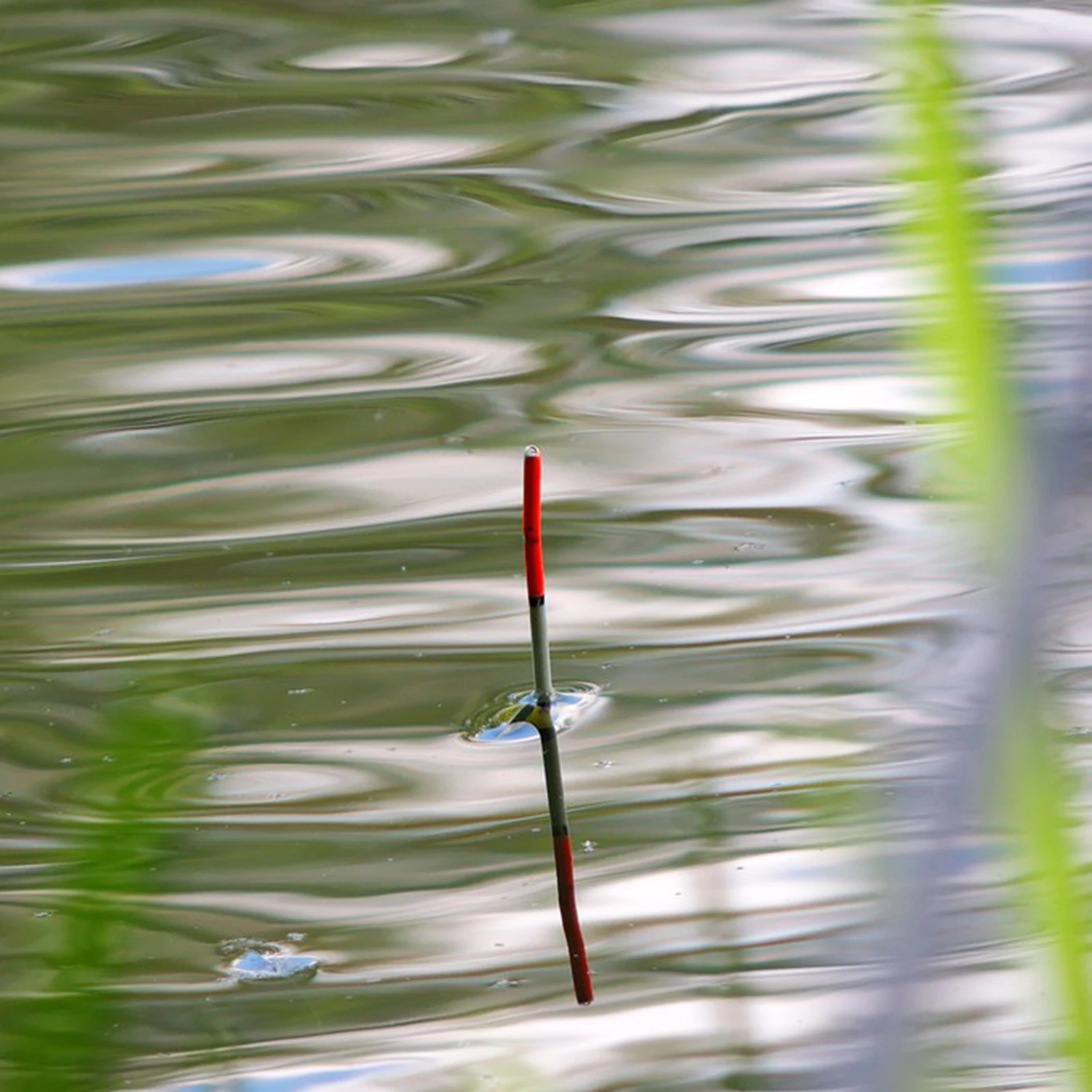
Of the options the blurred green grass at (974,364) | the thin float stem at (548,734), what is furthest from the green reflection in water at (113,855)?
the thin float stem at (548,734)

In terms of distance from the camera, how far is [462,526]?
4.93 ft

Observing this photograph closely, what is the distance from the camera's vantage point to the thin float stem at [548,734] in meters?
1.00

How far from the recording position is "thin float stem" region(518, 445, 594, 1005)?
3.28 feet

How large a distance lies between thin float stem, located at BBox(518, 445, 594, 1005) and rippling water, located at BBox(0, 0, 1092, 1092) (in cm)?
1

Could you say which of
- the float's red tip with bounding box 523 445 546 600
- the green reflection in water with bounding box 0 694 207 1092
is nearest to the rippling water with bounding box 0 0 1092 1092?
the green reflection in water with bounding box 0 694 207 1092

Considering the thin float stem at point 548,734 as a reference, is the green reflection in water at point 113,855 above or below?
above

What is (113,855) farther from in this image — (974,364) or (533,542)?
(533,542)

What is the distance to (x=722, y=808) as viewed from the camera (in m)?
1.11

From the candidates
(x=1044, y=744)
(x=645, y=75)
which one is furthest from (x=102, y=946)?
(x=645, y=75)

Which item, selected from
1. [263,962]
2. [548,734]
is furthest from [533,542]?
[263,962]

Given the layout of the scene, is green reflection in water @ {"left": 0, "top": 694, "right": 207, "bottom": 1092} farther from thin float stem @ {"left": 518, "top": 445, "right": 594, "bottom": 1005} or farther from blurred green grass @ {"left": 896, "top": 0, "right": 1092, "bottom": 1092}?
thin float stem @ {"left": 518, "top": 445, "right": 594, "bottom": 1005}

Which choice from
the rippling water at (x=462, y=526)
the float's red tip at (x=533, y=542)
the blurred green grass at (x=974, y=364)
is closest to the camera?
the blurred green grass at (x=974, y=364)

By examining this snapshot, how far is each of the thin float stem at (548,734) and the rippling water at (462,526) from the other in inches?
0.4

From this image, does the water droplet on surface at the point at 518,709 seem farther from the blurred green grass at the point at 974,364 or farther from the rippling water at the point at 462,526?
the blurred green grass at the point at 974,364
